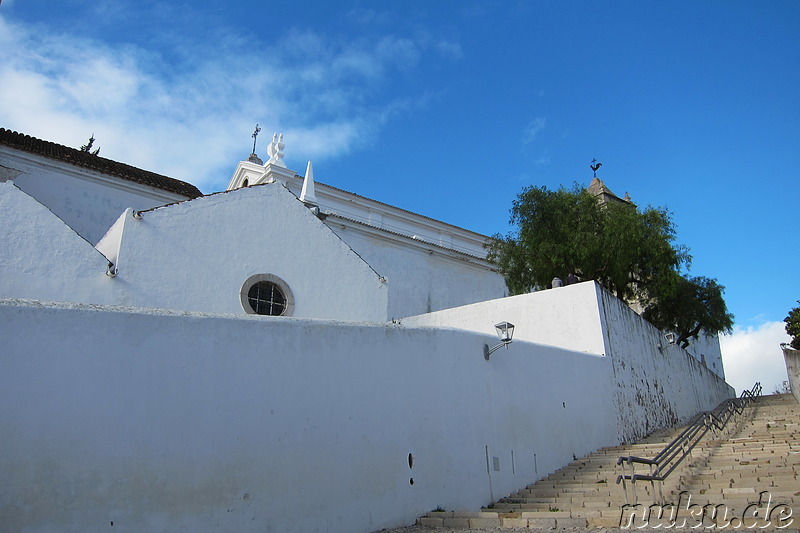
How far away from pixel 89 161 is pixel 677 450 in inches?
657

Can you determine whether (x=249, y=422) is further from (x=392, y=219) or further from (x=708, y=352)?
(x=708, y=352)

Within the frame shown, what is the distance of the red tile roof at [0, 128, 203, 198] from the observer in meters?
16.5

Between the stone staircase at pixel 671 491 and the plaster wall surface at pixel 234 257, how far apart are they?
619cm

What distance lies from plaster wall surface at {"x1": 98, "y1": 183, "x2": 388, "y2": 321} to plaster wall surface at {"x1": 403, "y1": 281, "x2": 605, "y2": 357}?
3.23 metres

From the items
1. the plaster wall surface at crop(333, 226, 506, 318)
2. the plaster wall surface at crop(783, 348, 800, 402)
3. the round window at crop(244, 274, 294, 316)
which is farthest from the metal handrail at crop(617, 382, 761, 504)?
the plaster wall surface at crop(333, 226, 506, 318)

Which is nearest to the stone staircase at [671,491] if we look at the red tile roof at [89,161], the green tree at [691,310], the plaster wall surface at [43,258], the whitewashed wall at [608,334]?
the whitewashed wall at [608,334]

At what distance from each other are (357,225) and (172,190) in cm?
671

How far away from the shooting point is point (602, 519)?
719 centimetres

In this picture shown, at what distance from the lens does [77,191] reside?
56.2 ft

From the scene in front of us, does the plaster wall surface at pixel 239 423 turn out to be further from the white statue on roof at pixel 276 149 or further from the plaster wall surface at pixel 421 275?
the white statue on roof at pixel 276 149

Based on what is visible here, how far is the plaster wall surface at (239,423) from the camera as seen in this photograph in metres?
6.26

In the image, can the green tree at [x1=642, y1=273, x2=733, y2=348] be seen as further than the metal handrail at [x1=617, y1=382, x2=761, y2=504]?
Yes

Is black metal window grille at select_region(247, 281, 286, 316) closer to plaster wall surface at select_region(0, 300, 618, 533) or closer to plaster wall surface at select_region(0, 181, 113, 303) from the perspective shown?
plaster wall surface at select_region(0, 181, 113, 303)

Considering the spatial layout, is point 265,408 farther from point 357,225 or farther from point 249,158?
point 249,158
